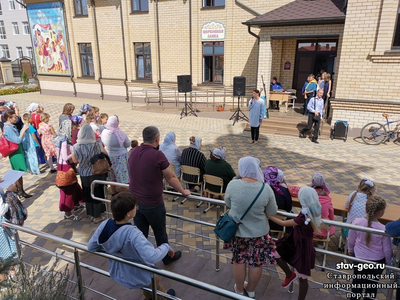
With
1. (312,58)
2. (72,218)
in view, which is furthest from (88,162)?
(312,58)

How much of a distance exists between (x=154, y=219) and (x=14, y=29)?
4594cm

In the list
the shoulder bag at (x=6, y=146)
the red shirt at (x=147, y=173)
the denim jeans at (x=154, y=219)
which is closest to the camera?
the red shirt at (x=147, y=173)

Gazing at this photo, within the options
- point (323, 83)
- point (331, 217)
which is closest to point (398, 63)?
point (323, 83)

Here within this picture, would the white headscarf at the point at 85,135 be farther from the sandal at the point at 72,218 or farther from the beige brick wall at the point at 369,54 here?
the beige brick wall at the point at 369,54

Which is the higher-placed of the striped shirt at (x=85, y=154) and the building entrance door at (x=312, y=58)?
the building entrance door at (x=312, y=58)

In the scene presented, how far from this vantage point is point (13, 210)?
373cm

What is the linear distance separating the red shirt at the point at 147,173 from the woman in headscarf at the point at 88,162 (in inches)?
77.5

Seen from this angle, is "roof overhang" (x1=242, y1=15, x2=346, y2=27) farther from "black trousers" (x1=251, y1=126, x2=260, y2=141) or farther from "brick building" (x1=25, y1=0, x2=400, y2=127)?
"black trousers" (x1=251, y1=126, x2=260, y2=141)

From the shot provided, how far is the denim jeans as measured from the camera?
11.5 feet

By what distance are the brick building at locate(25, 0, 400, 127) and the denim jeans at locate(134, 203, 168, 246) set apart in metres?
9.44

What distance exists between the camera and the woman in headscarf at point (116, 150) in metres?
5.69

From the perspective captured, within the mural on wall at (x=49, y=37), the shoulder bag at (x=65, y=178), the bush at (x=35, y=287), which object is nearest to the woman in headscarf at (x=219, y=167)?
the shoulder bag at (x=65, y=178)

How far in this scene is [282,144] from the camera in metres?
10.4

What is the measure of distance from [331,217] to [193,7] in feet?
50.3
